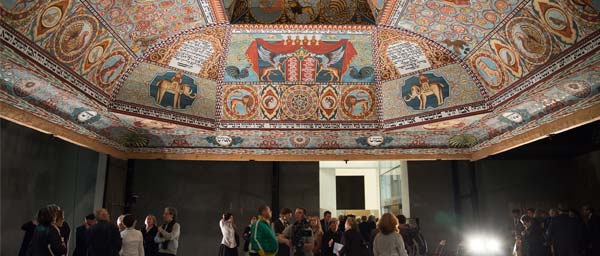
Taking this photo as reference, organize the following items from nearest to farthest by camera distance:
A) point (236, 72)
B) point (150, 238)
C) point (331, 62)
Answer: point (150, 238) → point (331, 62) → point (236, 72)

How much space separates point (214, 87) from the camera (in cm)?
1261

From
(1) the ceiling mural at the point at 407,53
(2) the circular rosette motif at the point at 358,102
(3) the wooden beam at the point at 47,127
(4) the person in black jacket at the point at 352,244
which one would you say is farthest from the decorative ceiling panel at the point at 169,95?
(4) the person in black jacket at the point at 352,244

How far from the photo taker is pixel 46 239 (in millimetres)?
5820

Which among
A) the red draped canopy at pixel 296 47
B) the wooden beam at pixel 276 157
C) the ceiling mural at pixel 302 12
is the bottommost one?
the wooden beam at pixel 276 157

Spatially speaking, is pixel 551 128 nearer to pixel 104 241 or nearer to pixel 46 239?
pixel 104 241

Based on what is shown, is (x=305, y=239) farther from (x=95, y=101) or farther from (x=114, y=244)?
(x=95, y=101)

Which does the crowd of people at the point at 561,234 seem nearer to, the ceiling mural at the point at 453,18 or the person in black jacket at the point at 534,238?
the person in black jacket at the point at 534,238

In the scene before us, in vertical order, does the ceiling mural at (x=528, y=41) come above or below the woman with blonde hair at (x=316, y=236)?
above

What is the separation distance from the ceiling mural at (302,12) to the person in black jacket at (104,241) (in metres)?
5.80

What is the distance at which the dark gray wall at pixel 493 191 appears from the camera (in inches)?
594

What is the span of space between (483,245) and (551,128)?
15.6ft

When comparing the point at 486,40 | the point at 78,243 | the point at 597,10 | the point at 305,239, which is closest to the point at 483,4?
the point at 486,40

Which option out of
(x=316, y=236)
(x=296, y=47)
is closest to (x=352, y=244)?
(x=316, y=236)

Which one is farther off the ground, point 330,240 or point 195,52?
point 195,52
